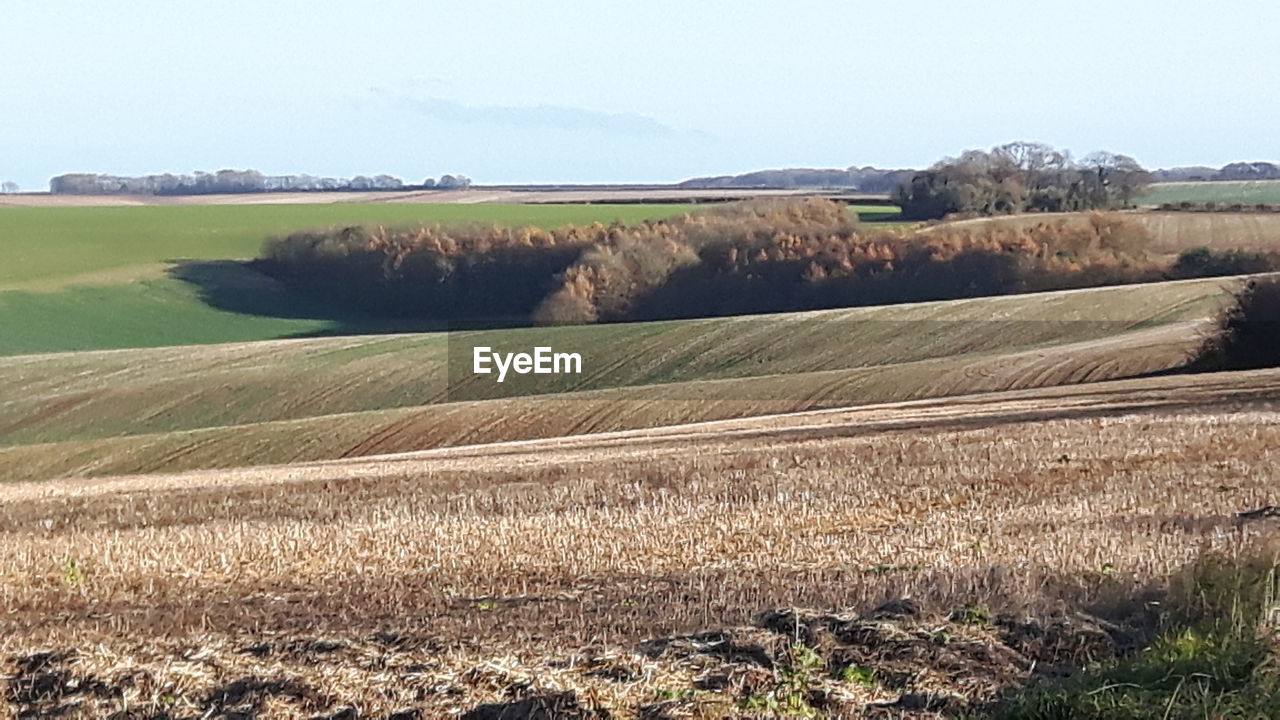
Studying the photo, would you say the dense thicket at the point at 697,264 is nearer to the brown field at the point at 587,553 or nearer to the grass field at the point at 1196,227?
the grass field at the point at 1196,227

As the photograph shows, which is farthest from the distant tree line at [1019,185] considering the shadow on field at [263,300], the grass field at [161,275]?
the shadow on field at [263,300]

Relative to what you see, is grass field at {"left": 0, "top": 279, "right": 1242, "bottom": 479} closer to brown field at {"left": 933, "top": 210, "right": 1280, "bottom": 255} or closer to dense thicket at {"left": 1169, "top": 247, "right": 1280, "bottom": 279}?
dense thicket at {"left": 1169, "top": 247, "right": 1280, "bottom": 279}

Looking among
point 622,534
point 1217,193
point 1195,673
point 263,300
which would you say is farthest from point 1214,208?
point 1195,673

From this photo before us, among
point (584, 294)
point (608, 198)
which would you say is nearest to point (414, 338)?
point (584, 294)

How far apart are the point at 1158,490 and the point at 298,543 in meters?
9.71

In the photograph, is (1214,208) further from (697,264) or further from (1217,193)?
(1217,193)

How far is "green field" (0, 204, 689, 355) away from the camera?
79375 mm

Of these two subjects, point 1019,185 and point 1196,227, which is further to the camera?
point 1019,185

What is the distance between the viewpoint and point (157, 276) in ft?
305

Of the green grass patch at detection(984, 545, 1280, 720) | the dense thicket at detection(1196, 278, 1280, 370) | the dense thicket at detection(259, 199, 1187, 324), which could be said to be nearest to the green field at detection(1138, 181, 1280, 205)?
the dense thicket at detection(259, 199, 1187, 324)

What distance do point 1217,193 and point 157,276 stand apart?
98855mm

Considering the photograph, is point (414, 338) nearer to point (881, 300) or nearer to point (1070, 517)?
point (881, 300)

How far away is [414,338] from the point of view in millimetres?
65938

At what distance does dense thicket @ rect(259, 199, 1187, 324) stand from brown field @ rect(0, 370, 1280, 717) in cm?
5200
